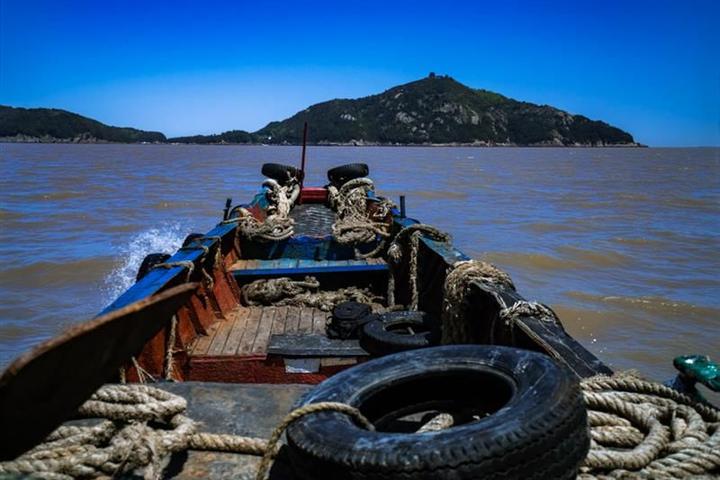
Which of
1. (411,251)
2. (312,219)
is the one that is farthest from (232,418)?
(312,219)

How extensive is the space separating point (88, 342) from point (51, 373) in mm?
81

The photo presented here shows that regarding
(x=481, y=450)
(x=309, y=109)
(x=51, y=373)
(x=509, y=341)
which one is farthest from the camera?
(x=309, y=109)

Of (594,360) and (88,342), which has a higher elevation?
(88,342)

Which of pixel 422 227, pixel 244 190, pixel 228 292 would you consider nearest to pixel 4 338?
pixel 228 292

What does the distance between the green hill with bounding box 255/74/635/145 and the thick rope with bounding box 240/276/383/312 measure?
17027cm

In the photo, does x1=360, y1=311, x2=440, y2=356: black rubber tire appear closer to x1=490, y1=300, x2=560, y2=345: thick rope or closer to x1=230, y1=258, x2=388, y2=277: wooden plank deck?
x1=490, y1=300, x2=560, y2=345: thick rope

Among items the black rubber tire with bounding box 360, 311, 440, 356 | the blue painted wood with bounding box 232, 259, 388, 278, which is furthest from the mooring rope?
the blue painted wood with bounding box 232, 259, 388, 278

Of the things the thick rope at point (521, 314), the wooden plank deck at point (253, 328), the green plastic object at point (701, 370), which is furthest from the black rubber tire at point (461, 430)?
the wooden plank deck at point (253, 328)

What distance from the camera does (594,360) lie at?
2.63m

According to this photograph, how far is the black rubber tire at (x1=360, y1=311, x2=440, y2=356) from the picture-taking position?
4.19m

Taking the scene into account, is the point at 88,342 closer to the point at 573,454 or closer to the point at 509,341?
the point at 573,454

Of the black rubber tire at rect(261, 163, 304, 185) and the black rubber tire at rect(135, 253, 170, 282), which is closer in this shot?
the black rubber tire at rect(135, 253, 170, 282)

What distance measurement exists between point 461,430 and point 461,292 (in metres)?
2.25

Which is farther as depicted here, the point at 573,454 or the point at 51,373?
the point at 573,454
